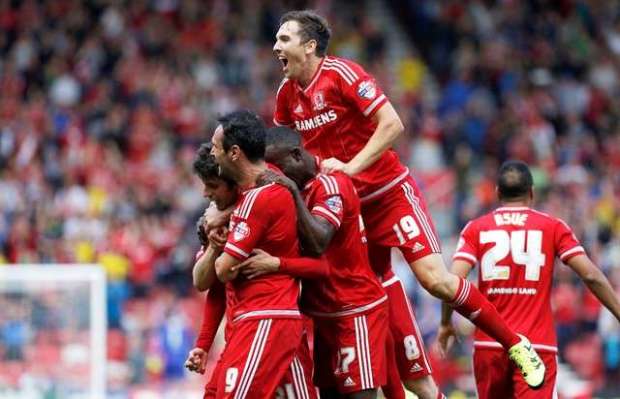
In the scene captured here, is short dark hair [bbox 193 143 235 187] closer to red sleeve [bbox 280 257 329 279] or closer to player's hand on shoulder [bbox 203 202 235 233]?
player's hand on shoulder [bbox 203 202 235 233]

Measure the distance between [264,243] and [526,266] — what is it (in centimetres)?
217

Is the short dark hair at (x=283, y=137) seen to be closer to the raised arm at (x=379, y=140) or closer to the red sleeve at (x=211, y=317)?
the raised arm at (x=379, y=140)

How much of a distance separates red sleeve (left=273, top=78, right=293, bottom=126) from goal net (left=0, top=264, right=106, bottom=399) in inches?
268

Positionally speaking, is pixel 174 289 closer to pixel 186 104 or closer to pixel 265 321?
pixel 186 104

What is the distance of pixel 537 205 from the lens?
721 inches

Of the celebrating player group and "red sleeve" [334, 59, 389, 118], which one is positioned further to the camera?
"red sleeve" [334, 59, 389, 118]

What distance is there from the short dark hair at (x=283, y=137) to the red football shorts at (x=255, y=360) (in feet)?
3.44

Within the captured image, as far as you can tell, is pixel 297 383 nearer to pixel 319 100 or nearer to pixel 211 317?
pixel 211 317

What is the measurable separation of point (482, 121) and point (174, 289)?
6218 millimetres

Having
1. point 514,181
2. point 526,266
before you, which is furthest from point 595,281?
point 514,181

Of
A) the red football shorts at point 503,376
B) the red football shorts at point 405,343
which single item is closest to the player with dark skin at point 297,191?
the red football shorts at point 405,343

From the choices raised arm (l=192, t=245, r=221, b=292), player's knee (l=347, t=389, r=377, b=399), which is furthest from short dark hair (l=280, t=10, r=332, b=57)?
player's knee (l=347, t=389, r=377, b=399)

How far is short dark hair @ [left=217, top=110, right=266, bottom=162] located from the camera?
7.79 meters

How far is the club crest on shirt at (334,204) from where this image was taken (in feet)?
26.3
